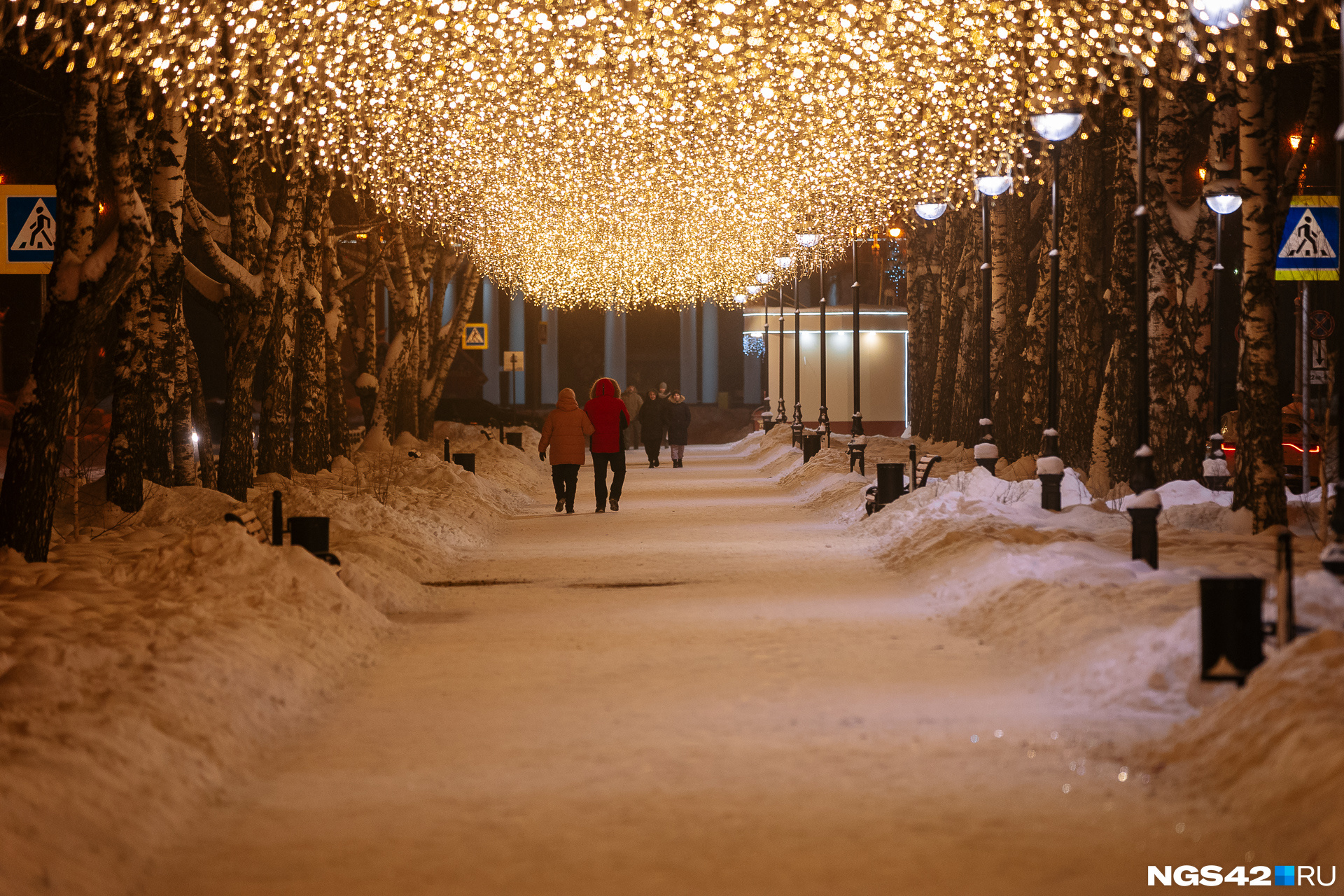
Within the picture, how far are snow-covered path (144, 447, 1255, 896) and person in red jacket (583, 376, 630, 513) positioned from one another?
33.6ft

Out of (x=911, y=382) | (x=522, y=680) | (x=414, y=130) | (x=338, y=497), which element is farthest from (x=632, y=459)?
(x=522, y=680)

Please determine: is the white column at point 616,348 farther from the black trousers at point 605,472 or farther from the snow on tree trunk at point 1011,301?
the black trousers at point 605,472

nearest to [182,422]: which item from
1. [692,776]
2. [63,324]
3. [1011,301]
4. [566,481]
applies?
[566,481]

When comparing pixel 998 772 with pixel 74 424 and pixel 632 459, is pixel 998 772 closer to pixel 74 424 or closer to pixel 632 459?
pixel 74 424

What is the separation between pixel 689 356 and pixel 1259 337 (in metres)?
66.6

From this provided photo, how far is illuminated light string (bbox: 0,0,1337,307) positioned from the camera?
1434cm

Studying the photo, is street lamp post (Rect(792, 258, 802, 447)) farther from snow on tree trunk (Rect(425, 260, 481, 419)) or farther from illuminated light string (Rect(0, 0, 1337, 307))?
snow on tree trunk (Rect(425, 260, 481, 419))

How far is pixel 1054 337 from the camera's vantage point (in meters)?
17.9

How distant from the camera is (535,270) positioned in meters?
48.7

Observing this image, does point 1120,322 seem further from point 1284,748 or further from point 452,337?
point 452,337

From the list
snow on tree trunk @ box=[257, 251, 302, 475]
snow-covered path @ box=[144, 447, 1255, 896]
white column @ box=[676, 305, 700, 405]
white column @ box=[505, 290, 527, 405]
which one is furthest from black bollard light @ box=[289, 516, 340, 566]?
white column @ box=[676, 305, 700, 405]

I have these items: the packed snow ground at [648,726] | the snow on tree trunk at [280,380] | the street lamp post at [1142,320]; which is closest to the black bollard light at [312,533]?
the packed snow ground at [648,726]

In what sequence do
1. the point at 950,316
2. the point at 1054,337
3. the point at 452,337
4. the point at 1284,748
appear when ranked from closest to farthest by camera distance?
the point at 1284,748 → the point at 1054,337 → the point at 950,316 → the point at 452,337

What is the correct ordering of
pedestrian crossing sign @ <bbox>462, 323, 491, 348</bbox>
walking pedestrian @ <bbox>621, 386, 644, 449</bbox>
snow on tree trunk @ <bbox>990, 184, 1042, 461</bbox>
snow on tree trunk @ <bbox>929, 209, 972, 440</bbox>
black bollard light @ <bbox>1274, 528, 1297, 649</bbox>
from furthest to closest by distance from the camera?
walking pedestrian @ <bbox>621, 386, 644, 449</bbox>
pedestrian crossing sign @ <bbox>462, 323, 491, 348</bbox>
snow on tree trunk @ <bbox>929, 209, 972, 440</bbox>
snow on tree trunk @ <bbox>990, 184, 1042, 461</bbox>
black bollard light @ <bbox>1274, 528, 1297, 649</bbox>
